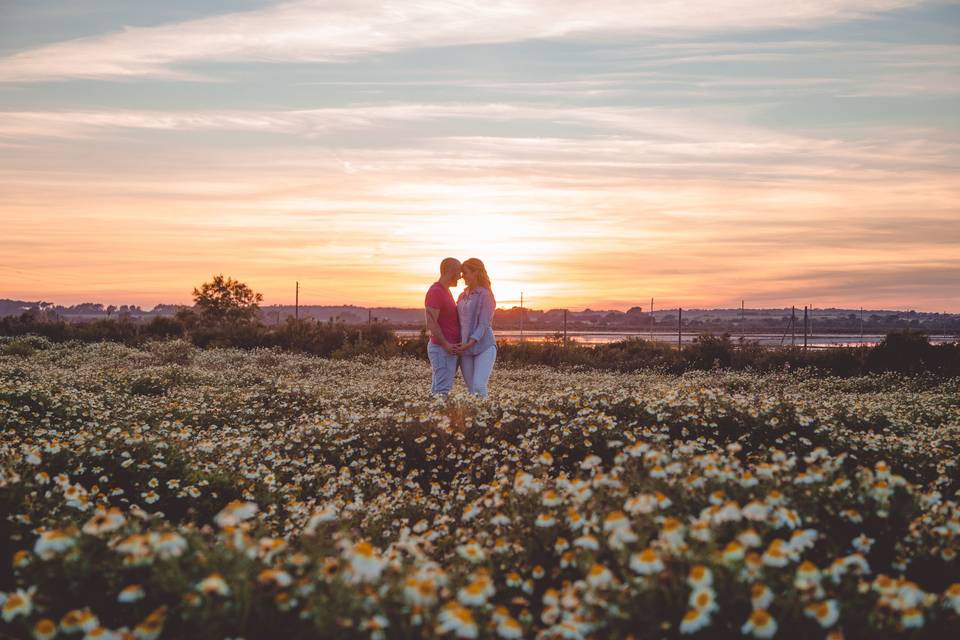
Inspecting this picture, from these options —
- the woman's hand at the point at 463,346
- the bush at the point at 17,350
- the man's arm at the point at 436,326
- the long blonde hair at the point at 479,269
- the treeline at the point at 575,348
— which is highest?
the long blonde hair at the point at 479,269

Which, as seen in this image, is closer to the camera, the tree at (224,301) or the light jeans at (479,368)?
the light jeans at (479,368)

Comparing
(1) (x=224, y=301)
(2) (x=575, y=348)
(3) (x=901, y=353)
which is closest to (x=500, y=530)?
(3) (x=901, y=353)

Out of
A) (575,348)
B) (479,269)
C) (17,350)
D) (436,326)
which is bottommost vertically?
(17,350)

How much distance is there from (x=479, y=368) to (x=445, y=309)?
1.13m

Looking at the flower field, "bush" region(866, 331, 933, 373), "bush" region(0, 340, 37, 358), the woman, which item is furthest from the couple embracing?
"bush" region(0, 340, 37, 358)

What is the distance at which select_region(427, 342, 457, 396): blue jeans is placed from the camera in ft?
43.6

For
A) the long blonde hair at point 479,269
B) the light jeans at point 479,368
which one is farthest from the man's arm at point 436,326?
the long blonde hair at point 479,269

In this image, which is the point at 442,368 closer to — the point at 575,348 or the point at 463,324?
the point at 463,324

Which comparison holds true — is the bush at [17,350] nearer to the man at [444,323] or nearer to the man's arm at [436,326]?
the man at [444,323]

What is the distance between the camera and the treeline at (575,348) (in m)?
25.0

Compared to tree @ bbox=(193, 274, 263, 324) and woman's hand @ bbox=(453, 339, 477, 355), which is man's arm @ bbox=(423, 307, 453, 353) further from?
tree @ bbox=(193, 274, 263, 324)

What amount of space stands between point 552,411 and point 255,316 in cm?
4918

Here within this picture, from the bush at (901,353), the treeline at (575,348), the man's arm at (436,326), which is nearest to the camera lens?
the man's arm at (436,326)

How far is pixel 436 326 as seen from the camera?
12883mm
